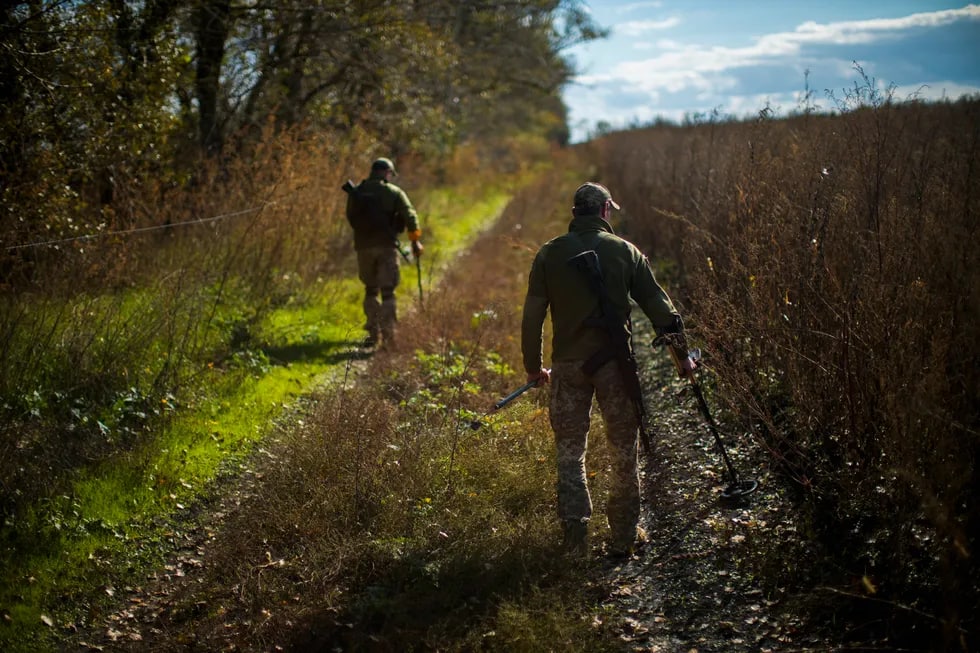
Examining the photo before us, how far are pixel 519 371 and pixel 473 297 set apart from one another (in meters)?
3.50

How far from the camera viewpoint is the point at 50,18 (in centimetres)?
808

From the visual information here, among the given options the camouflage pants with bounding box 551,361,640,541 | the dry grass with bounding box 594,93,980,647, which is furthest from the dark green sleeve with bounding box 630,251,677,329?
the dry grass with bounding box 594,93,980,647

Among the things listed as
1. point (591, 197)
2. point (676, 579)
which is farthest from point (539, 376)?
point (676, 579)

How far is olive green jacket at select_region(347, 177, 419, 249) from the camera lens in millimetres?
10594

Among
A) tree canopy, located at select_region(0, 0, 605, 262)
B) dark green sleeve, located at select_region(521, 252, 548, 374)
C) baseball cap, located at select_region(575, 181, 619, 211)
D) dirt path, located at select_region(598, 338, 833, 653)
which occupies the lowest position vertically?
dirt path, located at select_region(598, 338, 833, 653)

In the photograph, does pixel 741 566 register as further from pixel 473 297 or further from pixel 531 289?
pixel 473 297

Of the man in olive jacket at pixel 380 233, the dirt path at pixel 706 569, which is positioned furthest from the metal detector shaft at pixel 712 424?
the man in olive jacket at pixel 380 233

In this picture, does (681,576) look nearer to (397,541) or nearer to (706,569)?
(706,569)

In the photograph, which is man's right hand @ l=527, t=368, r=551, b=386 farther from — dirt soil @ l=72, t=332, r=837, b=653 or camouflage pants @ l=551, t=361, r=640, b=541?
dirt soil @ l=72, t=332, r=837, b=653

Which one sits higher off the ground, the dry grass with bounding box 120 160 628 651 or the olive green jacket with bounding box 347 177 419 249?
the olive green jacket with bounding box 347 177 419 249

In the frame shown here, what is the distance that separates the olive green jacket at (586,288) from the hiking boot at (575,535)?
1077 mm

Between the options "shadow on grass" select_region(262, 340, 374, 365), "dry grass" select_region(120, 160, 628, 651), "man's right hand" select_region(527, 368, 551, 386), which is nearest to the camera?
"dry grass" select_region(120, 160, 628, 651)

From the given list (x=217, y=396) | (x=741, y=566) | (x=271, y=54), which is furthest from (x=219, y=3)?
(x=741, y=566)

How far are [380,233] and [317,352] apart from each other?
176 centimetres
